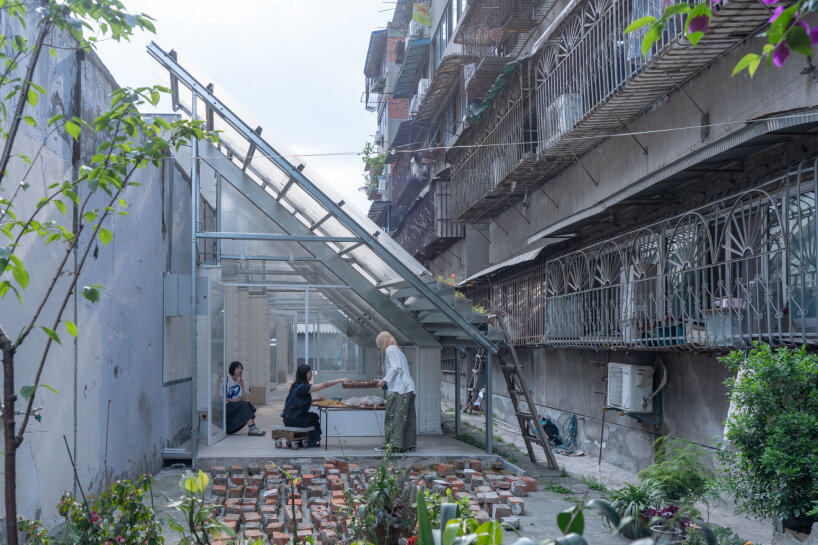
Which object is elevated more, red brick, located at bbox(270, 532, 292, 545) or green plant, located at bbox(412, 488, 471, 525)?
green plant, located at bbox(412, 488, 471, 525)

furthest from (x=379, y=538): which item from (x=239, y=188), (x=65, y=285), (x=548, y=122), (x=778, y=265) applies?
(x=548, y=122)

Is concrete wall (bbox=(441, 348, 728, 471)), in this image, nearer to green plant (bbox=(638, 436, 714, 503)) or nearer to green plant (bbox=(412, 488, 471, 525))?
green plant (bbox=(638, 436, 714, 503))

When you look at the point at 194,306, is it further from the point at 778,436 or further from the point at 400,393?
the point at 778,436

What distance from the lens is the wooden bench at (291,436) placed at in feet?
36.0

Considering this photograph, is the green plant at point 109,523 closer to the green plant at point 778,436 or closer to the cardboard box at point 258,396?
the green plant at point 778,436

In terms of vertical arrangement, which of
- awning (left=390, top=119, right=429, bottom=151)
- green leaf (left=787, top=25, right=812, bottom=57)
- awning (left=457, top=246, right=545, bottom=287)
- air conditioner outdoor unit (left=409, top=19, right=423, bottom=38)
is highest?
air conditioner outdoor unit (left=409, top=19, right=423, bottom=38)

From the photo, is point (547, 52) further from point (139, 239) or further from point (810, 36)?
point (810, 36)

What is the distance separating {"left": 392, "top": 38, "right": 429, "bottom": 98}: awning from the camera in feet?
90.9

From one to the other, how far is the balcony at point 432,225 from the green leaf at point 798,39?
20914mm

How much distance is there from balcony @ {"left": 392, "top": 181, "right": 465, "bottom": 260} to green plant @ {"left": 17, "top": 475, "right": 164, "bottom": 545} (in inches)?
767

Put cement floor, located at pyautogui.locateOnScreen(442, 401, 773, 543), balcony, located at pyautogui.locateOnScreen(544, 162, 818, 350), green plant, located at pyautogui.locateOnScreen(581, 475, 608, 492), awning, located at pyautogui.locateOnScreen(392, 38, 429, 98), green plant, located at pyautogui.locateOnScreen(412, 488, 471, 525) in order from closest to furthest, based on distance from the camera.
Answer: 1. green plant, located at pyautogui.locateOnScreen(412, 488, 471, 525)
2. balcony, located at pyautogui.locateOnScreen(544, 162, 818, 350)
3. cement floor, located at pyautogui.locateOnScreen(442, 401, 773, 543)
4. green plant, located at pyautogui.locateOnScreen(581, 475, 608, 492)
5. awning, located at pyautogui.locateOnScreen(392, 38, 429, 98)

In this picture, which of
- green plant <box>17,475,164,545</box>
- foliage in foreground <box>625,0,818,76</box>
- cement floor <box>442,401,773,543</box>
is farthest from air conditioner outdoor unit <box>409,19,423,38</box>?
foliage in foreground <box>625,0,818,76</box>

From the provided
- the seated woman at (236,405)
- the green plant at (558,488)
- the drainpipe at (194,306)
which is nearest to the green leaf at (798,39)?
the green plant at (558,488)

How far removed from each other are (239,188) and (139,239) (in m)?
2.51
